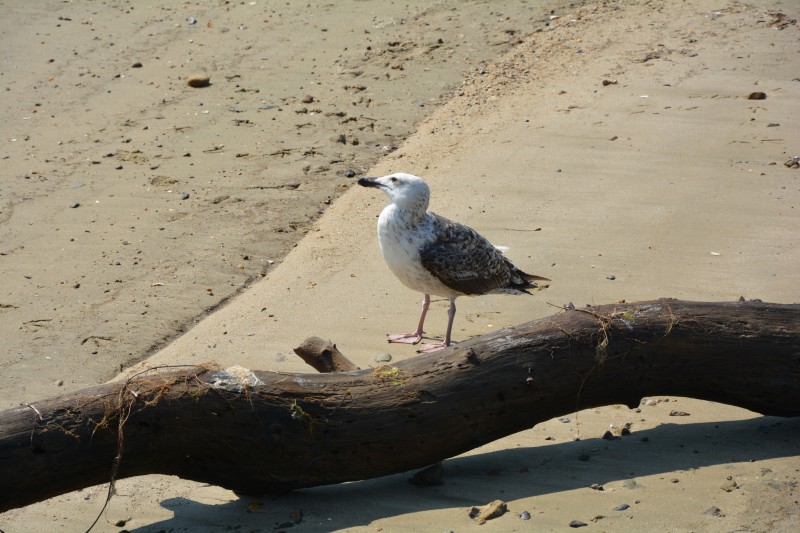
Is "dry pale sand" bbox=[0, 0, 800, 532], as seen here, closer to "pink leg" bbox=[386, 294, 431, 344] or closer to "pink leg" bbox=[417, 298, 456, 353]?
"pink leg" bbox=[386, 294, 431, 344]

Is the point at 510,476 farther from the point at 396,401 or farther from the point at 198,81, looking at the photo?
the point at 198,81

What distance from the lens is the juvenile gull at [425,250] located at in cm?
709

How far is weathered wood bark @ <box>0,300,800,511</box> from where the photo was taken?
4.82 m

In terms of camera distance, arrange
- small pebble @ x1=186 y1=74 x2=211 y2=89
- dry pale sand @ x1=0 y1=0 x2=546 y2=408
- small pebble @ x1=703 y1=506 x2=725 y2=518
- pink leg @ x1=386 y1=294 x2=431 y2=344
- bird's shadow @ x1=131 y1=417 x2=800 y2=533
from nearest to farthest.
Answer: small pebble @ x1=703 y1=506 x2=725 y2=518, bird's shadow @ x1=131 y1=417 x2=800 y2=533, pink leg @ x1=386 y1=294 x2=431 y2=344, dry pale sand @ x1=0 y1=0 x2=546 y2=408, small pebble @ x1=186 y1=74 x2=211 y2=89

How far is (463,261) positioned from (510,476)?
2.21m

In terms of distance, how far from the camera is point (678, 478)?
5.17m

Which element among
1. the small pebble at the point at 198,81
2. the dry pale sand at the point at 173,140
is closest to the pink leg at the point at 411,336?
the dry pale sand at the point at 173,140

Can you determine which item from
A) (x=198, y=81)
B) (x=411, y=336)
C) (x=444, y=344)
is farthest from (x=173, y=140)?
(x=444, y=344)

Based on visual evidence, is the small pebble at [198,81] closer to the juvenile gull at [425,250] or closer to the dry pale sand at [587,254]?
the dry pale sand at [587,254]

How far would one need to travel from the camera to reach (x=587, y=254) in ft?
28.3

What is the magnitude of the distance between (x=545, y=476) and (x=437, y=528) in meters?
0.79

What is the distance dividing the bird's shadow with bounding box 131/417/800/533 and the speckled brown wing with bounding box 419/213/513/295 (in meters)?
1.78

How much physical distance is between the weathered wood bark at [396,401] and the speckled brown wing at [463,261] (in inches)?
67.7

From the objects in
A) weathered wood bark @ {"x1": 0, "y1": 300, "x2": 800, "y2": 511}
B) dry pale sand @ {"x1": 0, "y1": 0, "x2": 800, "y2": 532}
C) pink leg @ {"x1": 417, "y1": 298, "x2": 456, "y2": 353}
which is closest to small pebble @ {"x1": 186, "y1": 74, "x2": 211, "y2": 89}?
dry pale sand @ {"x1": 0, "y1": 0, "x2": 800, "y2": 532}
